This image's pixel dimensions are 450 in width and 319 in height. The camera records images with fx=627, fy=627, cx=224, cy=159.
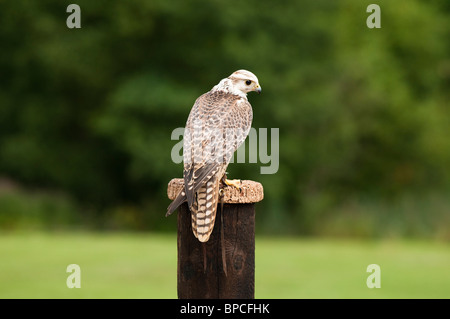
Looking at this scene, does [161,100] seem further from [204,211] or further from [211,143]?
[204,211]

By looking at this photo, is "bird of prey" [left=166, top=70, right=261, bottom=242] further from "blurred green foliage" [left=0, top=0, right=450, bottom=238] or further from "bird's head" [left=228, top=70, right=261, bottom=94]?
"blurred green foliage" [left=0, top=0, right=450, bottom=238]

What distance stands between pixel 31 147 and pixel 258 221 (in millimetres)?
7955

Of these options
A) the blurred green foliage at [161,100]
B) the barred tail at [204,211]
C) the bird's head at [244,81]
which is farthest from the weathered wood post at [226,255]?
the blurred green foliage at [161,100]

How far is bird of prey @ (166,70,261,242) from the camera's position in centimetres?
334

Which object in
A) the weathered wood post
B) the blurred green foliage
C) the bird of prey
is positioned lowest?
the weathered wood post

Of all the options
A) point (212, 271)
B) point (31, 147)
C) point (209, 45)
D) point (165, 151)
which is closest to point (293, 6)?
point (209, 45)

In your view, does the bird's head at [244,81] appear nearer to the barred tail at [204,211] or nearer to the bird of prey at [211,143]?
the bird of prey at [211,143]

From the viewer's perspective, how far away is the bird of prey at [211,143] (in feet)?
11.0

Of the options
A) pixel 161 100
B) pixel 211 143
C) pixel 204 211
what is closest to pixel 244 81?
pixel 211 143

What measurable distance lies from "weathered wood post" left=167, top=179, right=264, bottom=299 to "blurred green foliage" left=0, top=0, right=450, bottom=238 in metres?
11.7

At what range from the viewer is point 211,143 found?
13.0 ft

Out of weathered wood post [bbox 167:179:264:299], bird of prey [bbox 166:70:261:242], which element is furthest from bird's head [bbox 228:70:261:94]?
weathered wood post [bbox 167:179:264:299]

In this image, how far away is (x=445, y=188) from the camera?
22859 millimetres

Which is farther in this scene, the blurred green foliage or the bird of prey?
the blurred green foliage
